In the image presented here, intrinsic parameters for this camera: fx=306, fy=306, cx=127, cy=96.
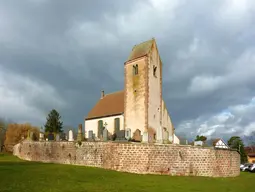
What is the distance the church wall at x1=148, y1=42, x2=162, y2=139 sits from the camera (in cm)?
3481

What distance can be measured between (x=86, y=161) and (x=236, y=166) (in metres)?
14.3

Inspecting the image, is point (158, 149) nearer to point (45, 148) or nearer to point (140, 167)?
point (140, 167)

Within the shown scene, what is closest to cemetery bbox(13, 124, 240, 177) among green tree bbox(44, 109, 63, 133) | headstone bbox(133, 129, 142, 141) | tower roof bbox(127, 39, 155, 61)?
A: headstone bbox(133, 129, 142, 141)

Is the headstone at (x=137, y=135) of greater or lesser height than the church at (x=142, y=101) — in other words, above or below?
below

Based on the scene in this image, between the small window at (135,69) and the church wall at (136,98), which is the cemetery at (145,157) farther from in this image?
the small window at (135,69)

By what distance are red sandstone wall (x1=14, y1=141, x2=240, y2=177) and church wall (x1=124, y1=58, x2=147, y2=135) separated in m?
8.86

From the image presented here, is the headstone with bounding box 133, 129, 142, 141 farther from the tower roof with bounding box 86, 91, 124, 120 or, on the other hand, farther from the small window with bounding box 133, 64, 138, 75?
the small window with bounding box 133, 64, 138, 75

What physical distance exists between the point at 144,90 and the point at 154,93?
67.3 inches

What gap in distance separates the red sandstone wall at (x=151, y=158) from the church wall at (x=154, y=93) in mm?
9048

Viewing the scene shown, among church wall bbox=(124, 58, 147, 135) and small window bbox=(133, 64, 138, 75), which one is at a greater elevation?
small window bbox=(133, 64, 138, 75)

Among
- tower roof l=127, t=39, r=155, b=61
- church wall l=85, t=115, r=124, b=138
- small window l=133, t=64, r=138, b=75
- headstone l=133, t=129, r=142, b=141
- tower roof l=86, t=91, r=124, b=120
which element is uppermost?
tower roof l=127, t=39, r=155, b=61

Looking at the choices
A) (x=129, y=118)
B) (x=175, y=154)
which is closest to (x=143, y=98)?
(x=129, y=118)

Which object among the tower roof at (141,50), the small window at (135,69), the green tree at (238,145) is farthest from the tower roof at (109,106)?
→ the green tree at (238,145)

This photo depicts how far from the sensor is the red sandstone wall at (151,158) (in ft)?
78.1
